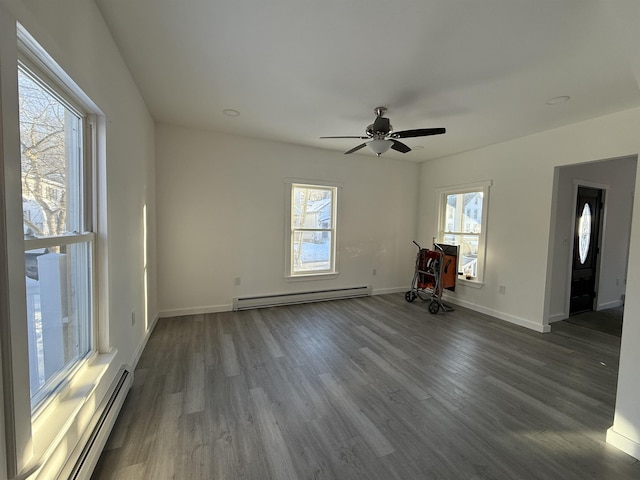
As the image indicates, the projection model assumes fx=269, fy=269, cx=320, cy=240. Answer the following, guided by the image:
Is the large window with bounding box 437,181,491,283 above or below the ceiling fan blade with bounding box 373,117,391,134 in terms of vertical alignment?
below

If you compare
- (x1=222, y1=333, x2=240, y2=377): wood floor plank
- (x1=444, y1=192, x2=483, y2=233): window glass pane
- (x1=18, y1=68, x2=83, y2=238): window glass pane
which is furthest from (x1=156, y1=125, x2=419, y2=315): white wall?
(x1=18, y1=68, x2=83, y2=238): window glass pane

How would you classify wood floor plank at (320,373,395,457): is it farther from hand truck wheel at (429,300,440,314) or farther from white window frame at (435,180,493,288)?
white window frame at (435,180,493,288)

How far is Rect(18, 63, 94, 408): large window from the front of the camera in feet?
3.78

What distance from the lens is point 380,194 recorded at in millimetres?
5320

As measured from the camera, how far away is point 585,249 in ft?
14.5

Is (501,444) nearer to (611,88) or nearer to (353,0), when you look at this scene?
(353,0)

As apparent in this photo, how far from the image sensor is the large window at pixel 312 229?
15.3 ft

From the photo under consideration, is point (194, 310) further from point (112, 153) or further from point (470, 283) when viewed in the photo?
point (470, 283)

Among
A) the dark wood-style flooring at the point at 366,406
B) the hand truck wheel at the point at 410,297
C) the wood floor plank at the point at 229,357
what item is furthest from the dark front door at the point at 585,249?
the wood floor plank at the point at 229,357

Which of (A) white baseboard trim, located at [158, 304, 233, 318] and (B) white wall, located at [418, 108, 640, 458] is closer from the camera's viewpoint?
(B) white wall, located at [418, 108, 640, 458]

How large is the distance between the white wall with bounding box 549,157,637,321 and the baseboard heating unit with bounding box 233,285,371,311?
2972 mm

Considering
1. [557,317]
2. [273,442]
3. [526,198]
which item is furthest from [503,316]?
[273,442]

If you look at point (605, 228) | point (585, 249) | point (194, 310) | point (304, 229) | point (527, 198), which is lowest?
point (194, 310)

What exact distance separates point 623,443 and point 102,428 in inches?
127
